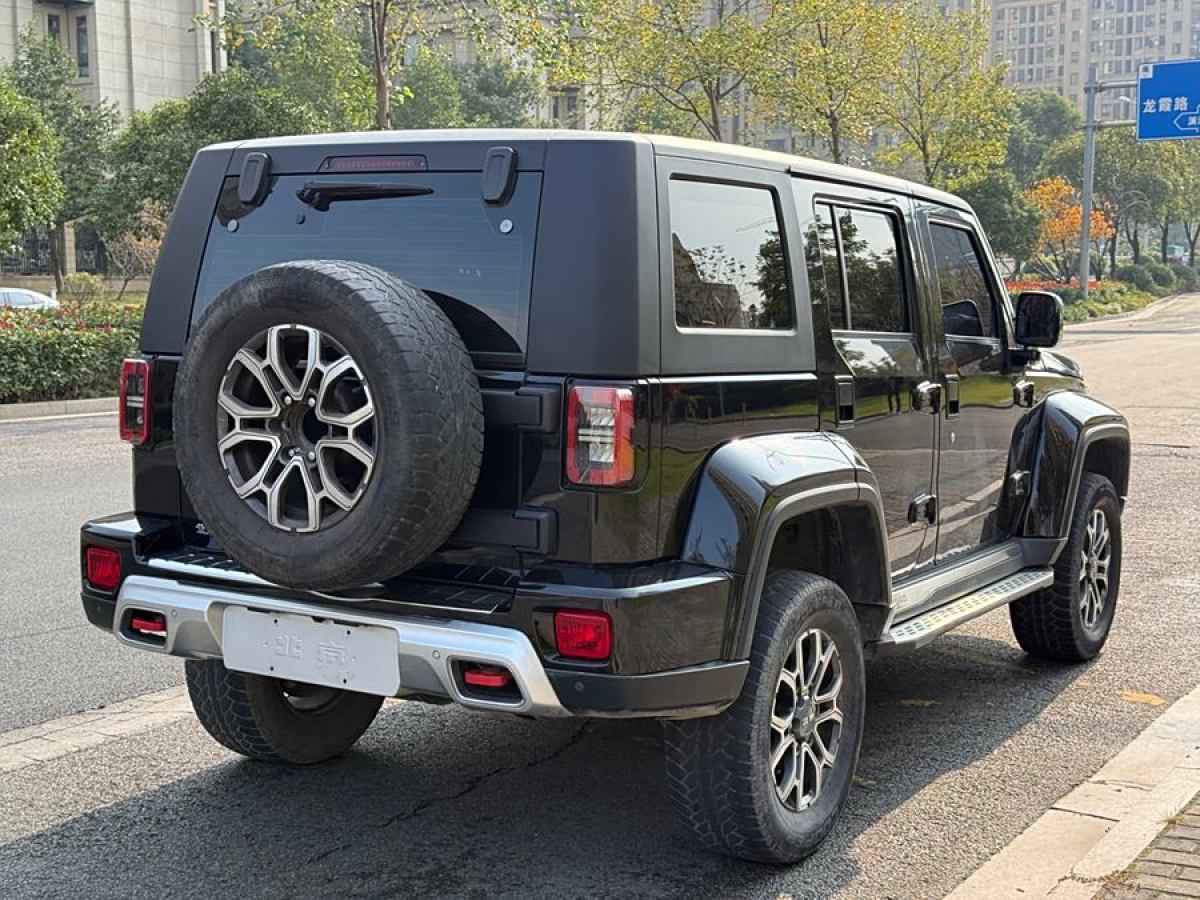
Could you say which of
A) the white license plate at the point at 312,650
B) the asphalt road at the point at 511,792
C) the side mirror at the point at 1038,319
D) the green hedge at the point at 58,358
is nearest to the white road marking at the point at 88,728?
the asphalt road at the point at 511,792

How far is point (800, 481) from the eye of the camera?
3953 millimetres

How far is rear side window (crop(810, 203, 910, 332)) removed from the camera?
4.57 metres

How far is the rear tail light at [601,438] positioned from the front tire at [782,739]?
0.63 m

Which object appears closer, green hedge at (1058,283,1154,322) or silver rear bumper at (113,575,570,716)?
silver rear bumper at (113,575,570,716)

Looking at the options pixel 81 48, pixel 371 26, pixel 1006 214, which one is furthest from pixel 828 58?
pixel 81 48

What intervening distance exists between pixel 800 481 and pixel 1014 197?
59.5 meters

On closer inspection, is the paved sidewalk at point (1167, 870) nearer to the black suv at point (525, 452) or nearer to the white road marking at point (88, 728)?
the black suv at point (525, 452)

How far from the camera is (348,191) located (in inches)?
161

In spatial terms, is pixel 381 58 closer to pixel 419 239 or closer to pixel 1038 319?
pixel 1038 319

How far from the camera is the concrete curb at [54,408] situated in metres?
17.3

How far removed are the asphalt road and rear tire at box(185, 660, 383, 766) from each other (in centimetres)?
9

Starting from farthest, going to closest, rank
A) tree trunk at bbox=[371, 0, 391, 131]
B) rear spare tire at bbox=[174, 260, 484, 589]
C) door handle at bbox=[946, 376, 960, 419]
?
tree trunk at bbox=[371, 0, 391, 131], door handle at bbox=[946, 376, 960, 419], rear spare tire at bbox=[174, 260, 484, 589]

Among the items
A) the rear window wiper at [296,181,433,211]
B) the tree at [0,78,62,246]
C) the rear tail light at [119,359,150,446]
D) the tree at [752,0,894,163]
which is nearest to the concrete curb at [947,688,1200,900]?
the rear window wiper at [296,181,433,211]

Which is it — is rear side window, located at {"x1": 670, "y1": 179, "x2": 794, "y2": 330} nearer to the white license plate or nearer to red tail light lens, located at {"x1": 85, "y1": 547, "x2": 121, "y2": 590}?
the white license plate
